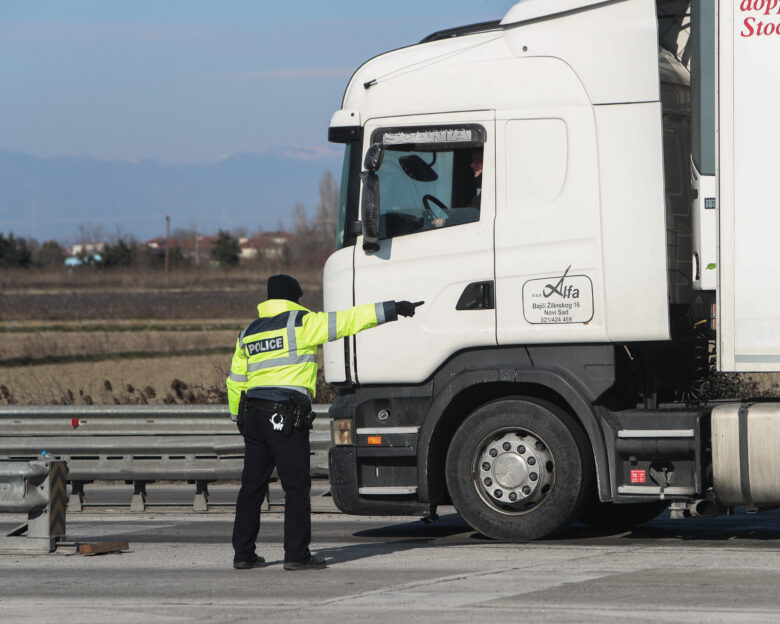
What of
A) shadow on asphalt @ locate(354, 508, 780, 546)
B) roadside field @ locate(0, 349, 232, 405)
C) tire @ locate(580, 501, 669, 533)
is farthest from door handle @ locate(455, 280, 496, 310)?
roadside field @ locate(0, 349, 232, 405)

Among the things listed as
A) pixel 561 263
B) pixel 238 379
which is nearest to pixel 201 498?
pixel 238 379

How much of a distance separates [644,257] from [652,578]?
2.24 metres

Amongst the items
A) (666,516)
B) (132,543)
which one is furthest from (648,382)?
(132,543)

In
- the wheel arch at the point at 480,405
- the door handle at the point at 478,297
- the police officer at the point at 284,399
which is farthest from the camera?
the door handle at the point at 478,297

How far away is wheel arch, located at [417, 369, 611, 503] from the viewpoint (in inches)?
341

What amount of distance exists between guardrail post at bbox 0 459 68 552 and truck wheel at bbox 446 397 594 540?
8.83ft

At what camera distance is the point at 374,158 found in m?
9.03

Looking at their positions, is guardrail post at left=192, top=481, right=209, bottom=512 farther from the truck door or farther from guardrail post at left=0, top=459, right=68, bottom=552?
the truck door

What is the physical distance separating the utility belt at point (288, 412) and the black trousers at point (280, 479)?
25 mm

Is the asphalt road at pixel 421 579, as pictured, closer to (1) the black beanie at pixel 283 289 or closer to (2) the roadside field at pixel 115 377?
(1) the black beanie at pixel 283 289

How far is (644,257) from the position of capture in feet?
28.2

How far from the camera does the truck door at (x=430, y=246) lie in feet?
29.3

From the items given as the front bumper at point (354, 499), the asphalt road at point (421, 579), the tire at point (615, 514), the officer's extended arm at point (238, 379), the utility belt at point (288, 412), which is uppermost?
the officer's extended arm at point (238, 379)

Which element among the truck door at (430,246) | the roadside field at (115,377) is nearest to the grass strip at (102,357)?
the roadside field at (115,377)
